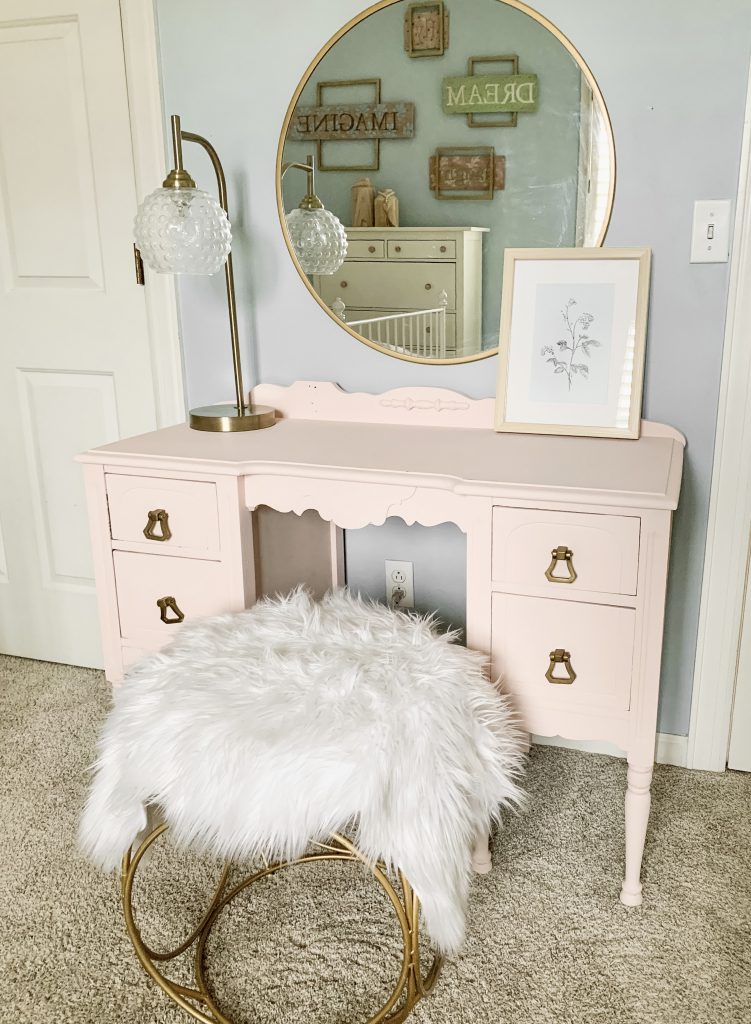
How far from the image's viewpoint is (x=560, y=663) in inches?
55.4

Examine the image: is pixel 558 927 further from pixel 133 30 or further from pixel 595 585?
pixel 133 30

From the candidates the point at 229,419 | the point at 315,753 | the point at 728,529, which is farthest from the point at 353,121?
the point at 315,753

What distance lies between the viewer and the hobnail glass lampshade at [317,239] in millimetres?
1816

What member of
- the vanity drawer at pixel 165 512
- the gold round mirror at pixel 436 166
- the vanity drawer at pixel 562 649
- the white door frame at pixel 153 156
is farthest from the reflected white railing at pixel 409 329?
the vanity drawer at pixel 562 649

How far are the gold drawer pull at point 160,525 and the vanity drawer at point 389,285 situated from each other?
1.98ft

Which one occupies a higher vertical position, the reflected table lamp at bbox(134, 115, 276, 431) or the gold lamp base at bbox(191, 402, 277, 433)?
the reflected table lamp at bbox(134, 115, 276, 431)

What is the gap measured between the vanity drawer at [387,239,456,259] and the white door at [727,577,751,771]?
0.89 meters

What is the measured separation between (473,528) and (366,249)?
711 mm

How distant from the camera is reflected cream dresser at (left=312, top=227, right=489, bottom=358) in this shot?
174cm

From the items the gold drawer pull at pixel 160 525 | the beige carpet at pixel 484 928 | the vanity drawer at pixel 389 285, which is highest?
the vanity drawer at pixel 389 285

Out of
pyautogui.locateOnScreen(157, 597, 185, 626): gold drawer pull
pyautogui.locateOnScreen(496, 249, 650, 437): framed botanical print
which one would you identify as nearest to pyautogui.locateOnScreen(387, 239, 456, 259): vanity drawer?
pyautogui.locateOnScreen(496, 249, 650, 437): framed botanical print

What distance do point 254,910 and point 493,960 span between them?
408mm

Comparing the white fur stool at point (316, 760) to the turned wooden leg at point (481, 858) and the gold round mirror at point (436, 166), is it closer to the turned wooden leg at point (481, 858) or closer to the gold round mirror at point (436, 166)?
the turned wooden leg at point (481, 858)

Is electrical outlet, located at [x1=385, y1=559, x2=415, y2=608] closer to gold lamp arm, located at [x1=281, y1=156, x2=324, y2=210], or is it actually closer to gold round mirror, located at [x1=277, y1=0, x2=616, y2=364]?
gold round mirror, located at [x1=277, y1=0, x2=616, y2=364]
